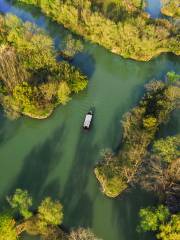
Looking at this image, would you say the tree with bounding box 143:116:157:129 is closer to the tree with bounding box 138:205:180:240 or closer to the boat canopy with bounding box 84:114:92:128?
the boat canopy with bounding box 84:114:92:128

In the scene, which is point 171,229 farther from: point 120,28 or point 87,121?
point 120,28

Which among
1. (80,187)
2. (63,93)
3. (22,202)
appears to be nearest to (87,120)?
(63,93)

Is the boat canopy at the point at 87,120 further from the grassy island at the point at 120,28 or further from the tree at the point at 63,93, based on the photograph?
the grassy island at the point at 120,28

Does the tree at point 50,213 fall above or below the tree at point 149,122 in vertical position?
below

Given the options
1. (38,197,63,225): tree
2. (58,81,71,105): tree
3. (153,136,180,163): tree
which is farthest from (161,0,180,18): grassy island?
(38,197,63,225): tree

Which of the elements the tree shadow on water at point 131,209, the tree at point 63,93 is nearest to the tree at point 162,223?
the tree shadow on water at point 131,209

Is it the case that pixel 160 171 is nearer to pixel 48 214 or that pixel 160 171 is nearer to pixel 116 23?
pixel 48 214

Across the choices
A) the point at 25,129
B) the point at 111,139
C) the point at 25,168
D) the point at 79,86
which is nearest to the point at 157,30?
the point at 79,86
